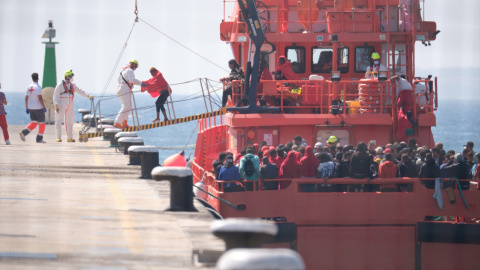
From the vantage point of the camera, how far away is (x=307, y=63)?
26250mm

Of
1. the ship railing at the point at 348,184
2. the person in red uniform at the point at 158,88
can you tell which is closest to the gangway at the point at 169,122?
the person in red uniform at the point at 158,88

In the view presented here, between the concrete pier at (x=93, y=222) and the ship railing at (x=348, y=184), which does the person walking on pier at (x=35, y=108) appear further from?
the ship railing at (x=348, y=184)

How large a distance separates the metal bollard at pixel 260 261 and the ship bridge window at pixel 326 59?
19.3m

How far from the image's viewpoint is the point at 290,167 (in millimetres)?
18266

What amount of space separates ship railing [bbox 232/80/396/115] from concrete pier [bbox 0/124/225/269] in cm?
556

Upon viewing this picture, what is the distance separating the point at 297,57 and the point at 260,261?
19.5 metres

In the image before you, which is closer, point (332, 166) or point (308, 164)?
point (332, 166)

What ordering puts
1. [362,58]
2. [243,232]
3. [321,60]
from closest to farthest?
[243,232], [362,58], [321,60]

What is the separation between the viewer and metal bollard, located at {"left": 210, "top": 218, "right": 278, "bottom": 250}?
8.59 meters

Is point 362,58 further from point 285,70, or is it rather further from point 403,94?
point 403,94

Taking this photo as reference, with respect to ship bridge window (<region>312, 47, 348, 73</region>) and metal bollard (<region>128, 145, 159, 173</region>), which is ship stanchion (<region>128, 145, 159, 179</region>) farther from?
ship bridge window (<region>312, 47, 348, 73</region>)

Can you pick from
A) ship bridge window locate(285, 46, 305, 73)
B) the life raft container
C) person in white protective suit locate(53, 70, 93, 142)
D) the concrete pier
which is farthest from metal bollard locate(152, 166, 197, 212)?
ship bridge window locate(285, 46, 305, 73)

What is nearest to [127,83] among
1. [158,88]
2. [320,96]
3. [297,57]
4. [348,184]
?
[158,88]

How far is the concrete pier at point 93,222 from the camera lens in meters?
9.64
